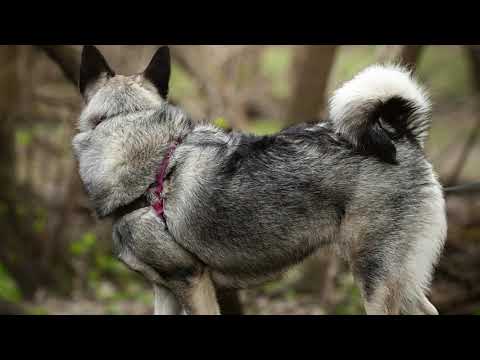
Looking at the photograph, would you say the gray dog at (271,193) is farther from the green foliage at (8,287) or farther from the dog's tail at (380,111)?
the green foliage at (8,287)

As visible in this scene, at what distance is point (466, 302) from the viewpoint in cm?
704

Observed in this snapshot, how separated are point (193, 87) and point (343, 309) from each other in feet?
12.1

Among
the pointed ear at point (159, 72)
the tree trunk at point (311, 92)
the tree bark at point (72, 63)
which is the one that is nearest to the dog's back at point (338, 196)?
the pointed ear at point (159, 72)

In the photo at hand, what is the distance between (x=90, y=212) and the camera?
293 inches

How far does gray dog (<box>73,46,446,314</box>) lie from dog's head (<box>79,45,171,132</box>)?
1cm

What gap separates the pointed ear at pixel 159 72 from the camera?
410 centimetres

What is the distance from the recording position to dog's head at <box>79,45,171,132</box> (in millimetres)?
3934

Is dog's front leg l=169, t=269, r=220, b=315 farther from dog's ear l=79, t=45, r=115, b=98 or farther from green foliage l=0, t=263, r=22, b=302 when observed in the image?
green foliage l=0, t=263, r=22, b=302

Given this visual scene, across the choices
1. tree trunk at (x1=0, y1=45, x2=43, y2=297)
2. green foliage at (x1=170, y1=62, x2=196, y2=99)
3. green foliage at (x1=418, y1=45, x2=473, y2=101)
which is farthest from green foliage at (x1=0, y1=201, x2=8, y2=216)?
green foliage at (x1=418, y1=45, x2=473, y2=101)

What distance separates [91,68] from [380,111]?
192 centimetres

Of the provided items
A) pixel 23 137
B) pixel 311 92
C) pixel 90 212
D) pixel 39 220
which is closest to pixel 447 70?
pixel 311 92

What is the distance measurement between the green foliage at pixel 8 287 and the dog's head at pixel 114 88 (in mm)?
3251

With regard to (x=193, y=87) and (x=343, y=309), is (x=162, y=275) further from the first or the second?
(x=193, y=87)

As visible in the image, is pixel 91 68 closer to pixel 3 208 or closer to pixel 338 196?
pixel 338 196
